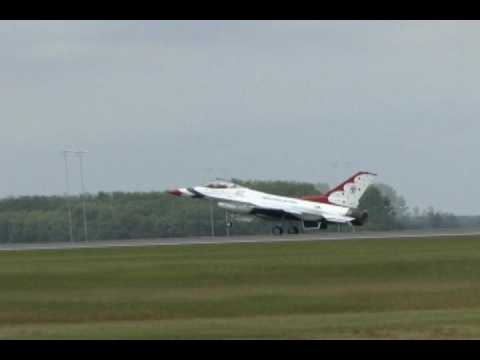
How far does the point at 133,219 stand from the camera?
87.6 meters

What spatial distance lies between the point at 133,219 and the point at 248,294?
61455mm

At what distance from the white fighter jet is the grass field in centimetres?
2652

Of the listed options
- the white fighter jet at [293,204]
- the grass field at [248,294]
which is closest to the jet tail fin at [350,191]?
the white fighter jet at [293,204]

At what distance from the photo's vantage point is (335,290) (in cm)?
2770

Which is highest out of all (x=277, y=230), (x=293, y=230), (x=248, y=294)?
(x=248, y=294)

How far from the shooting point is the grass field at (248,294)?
60.8ft

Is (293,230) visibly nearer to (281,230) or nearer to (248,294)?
(281,230)

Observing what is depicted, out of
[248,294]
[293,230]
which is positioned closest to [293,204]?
[293,230]

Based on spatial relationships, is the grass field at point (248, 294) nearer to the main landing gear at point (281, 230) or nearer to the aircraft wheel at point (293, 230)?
the main landing gear at point (281, 230)

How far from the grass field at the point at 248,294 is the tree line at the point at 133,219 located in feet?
128

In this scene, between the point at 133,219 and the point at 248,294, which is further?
the point at 133,219

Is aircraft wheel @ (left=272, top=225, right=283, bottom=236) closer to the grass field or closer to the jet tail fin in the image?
the jet tail fin
